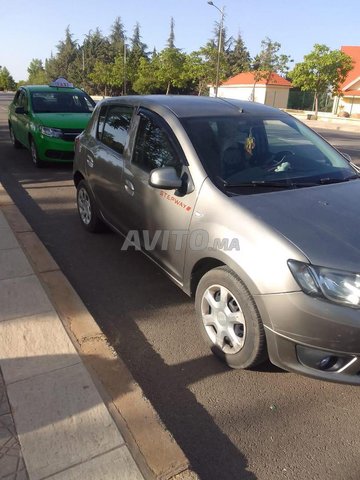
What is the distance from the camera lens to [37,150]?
29.5ft

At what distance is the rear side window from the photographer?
4.21m

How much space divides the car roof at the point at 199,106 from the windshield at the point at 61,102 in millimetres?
5900

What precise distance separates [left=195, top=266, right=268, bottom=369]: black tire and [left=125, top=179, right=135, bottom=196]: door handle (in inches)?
48.4

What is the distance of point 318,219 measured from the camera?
273 cm

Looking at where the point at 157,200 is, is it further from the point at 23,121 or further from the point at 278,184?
the point at 23,121

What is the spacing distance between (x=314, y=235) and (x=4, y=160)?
9390 mm

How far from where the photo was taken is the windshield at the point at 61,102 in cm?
946

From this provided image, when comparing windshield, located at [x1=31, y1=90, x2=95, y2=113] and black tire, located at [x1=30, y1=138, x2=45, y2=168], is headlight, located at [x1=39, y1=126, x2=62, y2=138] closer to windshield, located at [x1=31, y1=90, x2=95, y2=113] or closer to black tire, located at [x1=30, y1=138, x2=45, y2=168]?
black tire, located at [x1=30, y1=138, x2=45, y2=168]

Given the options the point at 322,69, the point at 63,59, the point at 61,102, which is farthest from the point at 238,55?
the point at 61,102

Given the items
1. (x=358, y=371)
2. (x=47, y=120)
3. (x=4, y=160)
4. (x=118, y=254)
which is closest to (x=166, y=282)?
(x=118, y=254)

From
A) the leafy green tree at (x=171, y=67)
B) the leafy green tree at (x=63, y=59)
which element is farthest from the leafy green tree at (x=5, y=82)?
the leafy green tree at (x=171, y=67)

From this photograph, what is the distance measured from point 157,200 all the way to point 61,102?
730 centimetres

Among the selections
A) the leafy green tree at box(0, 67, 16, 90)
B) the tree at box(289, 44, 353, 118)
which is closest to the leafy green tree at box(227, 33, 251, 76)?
the tree at box(289, 44, 353, 118)

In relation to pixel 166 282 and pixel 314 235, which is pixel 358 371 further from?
pixel 166 282
